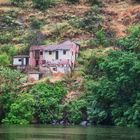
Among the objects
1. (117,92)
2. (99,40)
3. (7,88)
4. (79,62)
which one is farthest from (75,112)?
(99,40)

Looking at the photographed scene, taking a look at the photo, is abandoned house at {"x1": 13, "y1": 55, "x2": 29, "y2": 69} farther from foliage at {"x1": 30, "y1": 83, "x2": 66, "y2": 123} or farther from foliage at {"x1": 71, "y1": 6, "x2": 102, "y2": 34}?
foliage at {"x1": 71, "y1": 6, "x2": 102, "y2": 34}

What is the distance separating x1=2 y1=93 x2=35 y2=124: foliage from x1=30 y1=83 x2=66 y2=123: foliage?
155 cm

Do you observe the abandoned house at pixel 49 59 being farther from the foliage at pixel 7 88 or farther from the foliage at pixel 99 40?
the foliage at pixel 7 88

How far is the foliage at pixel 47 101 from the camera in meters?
89.4

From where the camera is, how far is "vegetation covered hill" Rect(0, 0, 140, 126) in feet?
272

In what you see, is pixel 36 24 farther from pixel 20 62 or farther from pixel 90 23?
pixel 20 62

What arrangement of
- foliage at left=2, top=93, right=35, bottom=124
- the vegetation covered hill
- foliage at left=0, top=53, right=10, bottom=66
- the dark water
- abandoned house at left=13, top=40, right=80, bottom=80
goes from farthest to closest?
abandoned house at left=13, top=40, right=80, bottom=80 < foliage at left=0, top=53, right=10, bottom=66 < foliage at left=2, top=93, right=35, bottom=124 < the vegetation covered hill < the dark water

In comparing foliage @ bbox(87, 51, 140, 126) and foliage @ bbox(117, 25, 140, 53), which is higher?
foliage @ bbox(117, 25, 140, 53)

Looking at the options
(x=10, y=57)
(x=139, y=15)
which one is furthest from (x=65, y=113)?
(x=139, y=15)

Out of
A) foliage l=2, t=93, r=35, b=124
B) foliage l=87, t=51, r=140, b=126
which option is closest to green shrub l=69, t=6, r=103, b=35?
foliage l=87, t=51, r=140, b=126

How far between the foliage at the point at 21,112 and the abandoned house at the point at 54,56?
665 inches

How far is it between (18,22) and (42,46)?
1473 centimetres

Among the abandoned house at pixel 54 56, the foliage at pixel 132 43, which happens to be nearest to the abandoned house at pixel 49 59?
the abandoned house at pixel 54 56

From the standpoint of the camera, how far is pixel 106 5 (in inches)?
5064
